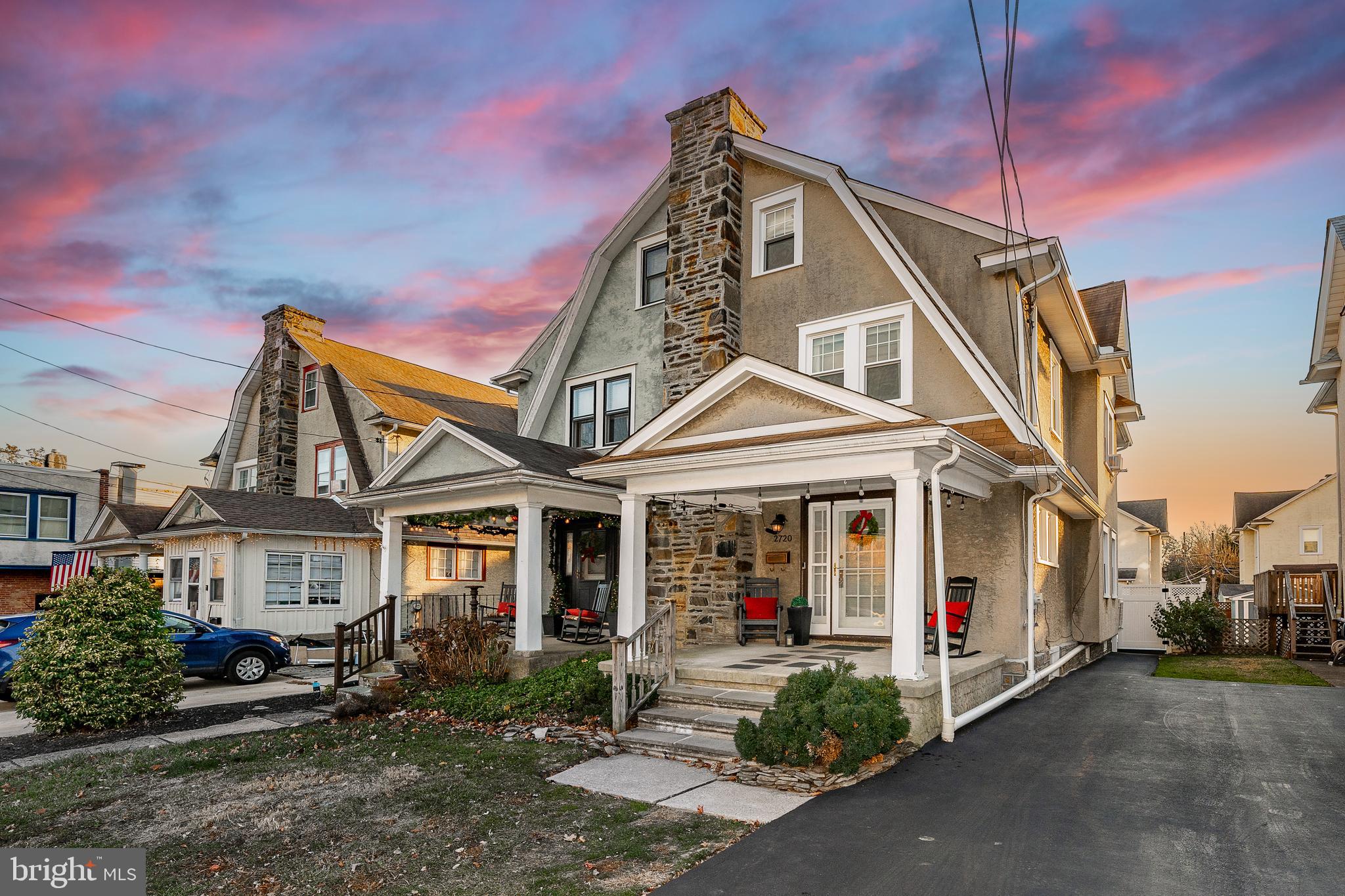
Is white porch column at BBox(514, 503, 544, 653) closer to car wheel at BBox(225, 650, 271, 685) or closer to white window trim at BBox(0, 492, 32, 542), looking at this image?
car wheel at BBox(225, 650, 271, 685)

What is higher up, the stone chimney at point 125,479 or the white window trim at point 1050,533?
the stone chimney at point 125,479

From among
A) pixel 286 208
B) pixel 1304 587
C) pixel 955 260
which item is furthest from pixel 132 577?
pixel 1304 587

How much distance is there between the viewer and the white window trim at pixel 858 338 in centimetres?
1159

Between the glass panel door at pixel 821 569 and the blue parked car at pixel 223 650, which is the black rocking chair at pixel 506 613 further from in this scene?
the glass panel door at pixel 821 569

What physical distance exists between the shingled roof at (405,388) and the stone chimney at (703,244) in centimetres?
947

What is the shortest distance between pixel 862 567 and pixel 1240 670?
8198 mm

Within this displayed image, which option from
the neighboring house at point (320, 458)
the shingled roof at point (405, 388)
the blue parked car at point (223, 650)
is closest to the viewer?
the blue parked car at point (223, 650)

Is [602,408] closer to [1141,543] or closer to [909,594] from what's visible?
[909,594]

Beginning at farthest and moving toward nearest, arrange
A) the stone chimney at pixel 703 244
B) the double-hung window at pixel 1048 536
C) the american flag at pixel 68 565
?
the american flag at pixel 68 565 < the stone chimney at pixel 703 244 < the double-hung window at pixel 1048 536

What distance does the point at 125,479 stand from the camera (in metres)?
26.5

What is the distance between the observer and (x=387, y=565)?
14.1 m

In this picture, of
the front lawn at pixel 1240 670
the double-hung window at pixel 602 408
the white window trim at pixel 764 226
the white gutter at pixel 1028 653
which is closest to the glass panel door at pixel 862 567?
the white gutter at pixel 1028 653

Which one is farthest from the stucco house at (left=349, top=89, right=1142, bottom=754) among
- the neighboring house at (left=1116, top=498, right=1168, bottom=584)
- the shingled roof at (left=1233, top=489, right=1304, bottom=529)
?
the shingled roof at (left=1233, top=489, right=1304, bottom=529)

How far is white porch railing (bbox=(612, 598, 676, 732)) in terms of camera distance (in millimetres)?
9031
